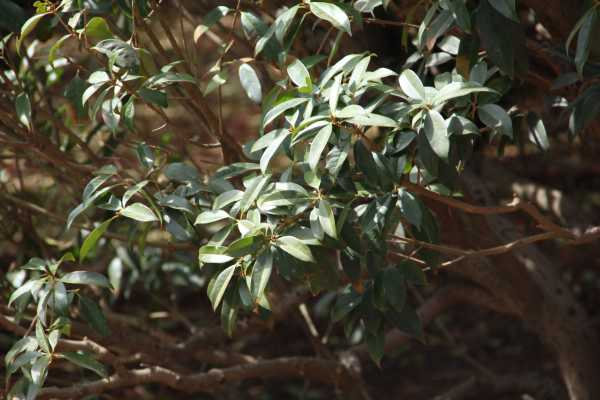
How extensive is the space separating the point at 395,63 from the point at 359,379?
84 centimetres

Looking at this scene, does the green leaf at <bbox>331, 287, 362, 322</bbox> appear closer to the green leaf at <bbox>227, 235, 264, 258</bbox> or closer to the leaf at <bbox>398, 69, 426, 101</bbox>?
the green leaf at <bbox>227, 235, 264, 258</bbox>

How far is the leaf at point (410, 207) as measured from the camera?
124 centimetres

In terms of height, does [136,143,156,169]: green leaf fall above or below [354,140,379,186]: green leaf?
below

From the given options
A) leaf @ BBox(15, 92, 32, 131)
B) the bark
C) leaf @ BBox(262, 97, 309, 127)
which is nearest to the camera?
leaf @ BBox(262, 97, 309, 127)

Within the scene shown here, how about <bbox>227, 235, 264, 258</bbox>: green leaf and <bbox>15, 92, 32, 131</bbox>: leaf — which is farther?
<bbox>15, 92, 32, 131</bbox>: leaf

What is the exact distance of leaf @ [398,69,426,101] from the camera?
123 centimetres

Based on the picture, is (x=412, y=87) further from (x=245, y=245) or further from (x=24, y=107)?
(x=24, y=107)

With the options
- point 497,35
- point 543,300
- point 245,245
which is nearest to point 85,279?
point 245,245

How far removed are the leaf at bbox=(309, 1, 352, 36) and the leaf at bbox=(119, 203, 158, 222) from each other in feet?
1.38

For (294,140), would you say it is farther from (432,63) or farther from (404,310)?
(432,63)

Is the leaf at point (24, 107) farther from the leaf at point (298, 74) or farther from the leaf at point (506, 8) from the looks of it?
the leaf at point (506, 8)

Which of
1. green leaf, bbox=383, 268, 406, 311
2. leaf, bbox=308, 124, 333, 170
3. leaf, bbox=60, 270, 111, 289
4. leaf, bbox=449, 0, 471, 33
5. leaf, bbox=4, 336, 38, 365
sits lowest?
leaf, bbox=4, 336, 38, 365

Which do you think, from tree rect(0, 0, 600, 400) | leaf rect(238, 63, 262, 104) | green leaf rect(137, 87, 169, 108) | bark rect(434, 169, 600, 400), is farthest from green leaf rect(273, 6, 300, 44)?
bark rect(434, 169, 600, 400)

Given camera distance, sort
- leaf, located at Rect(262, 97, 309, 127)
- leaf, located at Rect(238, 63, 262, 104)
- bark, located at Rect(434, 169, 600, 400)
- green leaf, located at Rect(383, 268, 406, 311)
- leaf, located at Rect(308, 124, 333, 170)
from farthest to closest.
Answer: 1. bark, located at Rect(434, 169, 600, 400)
2. leaf, located at Rect(238, 63, 262, 104)
3. green leaf, located at Rect(383, 268, 406, 311)
4. leaf, located at Rect(262, 97, 309, 127)
5. leaf, located at Rect(308, 124, 333, 170)
